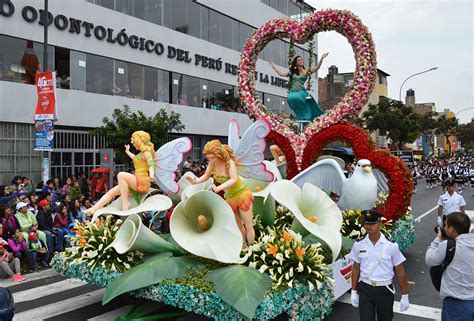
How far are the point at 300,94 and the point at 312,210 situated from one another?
17.0 ft

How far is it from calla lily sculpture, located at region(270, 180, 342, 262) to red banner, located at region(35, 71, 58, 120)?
30.4ft

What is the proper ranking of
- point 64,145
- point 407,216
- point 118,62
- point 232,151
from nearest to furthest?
point 232,151 → point 407,216 → point 64,145 → point 118,62

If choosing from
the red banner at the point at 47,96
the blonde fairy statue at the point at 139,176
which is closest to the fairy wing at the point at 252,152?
the blonde fairy statue at the point at 139,176

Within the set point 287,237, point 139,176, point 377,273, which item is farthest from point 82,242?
point 377,273

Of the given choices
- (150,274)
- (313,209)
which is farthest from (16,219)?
(313,209)

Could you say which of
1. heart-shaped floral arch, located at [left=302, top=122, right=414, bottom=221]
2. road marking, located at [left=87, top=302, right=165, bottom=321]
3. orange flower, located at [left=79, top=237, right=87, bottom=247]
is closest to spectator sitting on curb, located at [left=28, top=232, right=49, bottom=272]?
orange flower, located at [left=79, top=237, right=87, bottom=247]

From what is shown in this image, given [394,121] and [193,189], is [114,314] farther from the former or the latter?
[394,121]

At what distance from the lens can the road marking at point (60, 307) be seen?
6.52 metres

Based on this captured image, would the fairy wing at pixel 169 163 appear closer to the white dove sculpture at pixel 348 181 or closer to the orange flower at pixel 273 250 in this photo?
the orange flower at pixel 273 250

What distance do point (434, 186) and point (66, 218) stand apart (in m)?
25.7

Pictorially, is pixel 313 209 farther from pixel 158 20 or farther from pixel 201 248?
pixel 158 20

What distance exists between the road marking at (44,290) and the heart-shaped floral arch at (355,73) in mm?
5430

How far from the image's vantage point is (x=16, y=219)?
30.3 ft

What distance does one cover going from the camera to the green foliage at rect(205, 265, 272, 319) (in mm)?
4914
